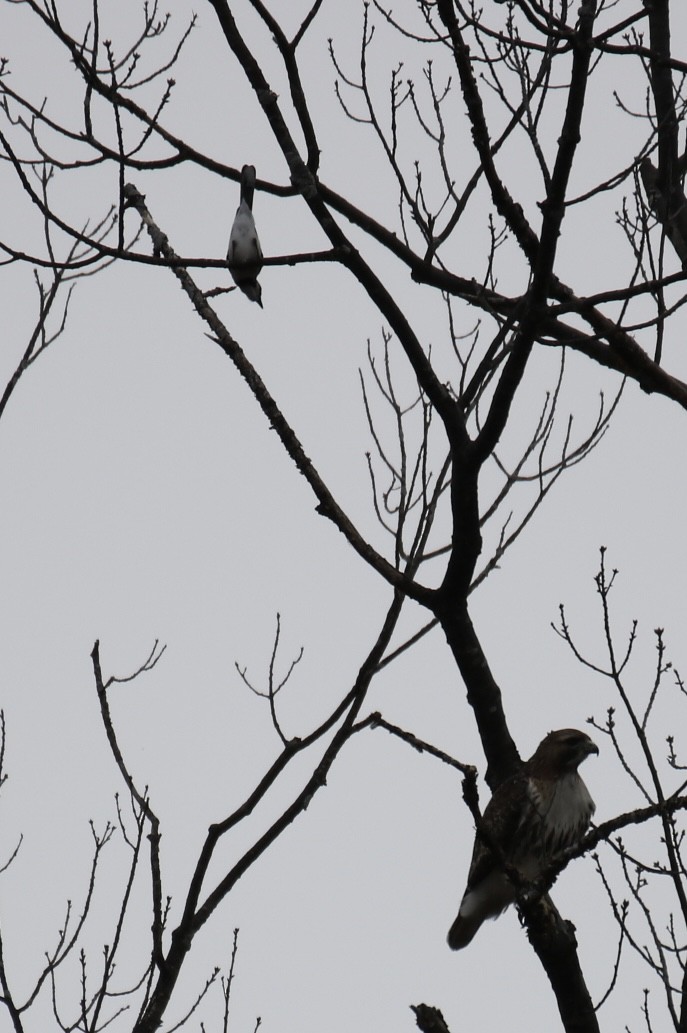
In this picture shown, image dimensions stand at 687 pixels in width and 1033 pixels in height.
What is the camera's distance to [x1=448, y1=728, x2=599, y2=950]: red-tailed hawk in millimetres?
4988

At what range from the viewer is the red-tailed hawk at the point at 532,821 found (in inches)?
196

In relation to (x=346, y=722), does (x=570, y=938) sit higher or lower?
lower

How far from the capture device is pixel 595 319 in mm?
4184

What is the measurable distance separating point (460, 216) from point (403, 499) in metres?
1.02

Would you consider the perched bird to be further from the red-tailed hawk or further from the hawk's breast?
the hawk's breast

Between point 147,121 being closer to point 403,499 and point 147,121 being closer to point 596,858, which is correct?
point 403,499

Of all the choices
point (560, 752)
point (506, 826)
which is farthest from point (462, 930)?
point (560, 752)

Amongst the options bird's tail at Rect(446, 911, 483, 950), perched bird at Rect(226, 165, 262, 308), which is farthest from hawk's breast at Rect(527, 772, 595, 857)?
perched bird at Rect(226, 165, 262, 308)

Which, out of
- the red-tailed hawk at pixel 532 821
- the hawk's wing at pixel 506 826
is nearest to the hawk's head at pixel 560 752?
the red-tailed hawk at pixel 532 821

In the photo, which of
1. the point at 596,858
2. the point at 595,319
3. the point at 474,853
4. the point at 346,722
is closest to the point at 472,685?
the point at 346,722

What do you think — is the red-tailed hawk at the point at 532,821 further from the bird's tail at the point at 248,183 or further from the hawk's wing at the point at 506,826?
the bird's tail at the point at 248,183

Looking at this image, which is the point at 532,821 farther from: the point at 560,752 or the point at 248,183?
the point at 248,183

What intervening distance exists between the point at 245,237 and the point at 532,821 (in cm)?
288

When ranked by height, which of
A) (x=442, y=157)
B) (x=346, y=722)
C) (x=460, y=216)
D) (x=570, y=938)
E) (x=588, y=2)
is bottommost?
(x=570, y=938)
